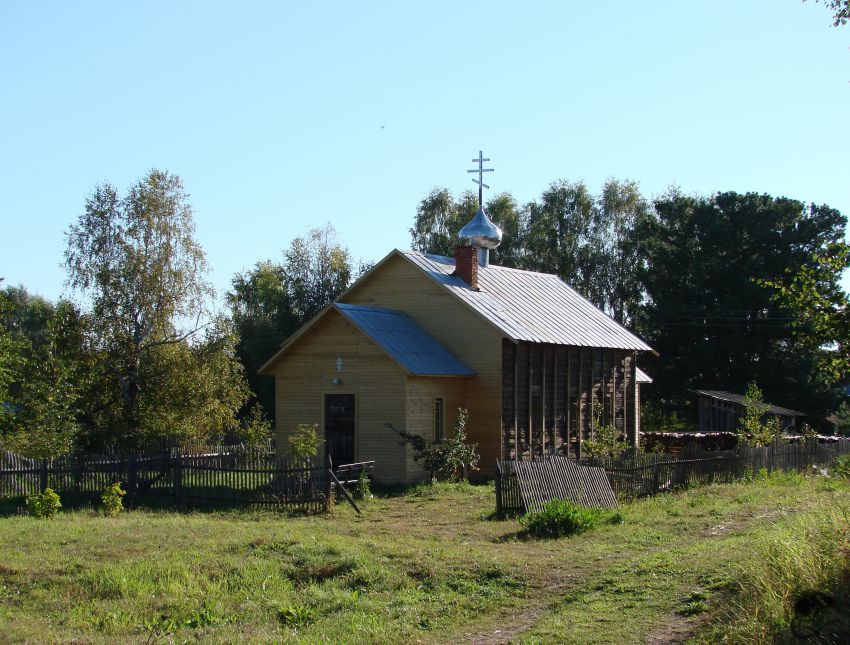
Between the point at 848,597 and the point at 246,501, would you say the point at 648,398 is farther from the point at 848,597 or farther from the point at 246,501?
the point at 848,597

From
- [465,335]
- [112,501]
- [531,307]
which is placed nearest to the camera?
[112,501]

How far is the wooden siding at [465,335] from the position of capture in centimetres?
2697

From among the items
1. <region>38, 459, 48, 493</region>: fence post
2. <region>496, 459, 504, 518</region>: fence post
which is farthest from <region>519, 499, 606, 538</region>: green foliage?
<region>38, 459, 48, 493</region>: fence post

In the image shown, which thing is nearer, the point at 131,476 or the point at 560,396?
the point at 131,476

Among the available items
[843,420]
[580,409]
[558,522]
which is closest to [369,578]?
[558,522]

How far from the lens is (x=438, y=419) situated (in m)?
26.6

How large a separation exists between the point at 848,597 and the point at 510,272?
2583 centimetres

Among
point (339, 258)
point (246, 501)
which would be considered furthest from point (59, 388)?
point (339, 258)

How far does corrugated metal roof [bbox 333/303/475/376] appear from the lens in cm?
2519

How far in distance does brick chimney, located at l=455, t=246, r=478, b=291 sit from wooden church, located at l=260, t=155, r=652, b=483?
0.03 metres

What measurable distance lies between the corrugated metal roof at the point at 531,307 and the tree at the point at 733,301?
49.4 feet

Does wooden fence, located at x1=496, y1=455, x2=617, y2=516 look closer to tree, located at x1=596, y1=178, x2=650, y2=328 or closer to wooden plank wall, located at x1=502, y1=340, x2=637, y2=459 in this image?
wooden plank wall, located at x1=502, y1=340, x2=637, y2=459

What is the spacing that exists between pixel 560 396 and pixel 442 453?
6401 millimetres

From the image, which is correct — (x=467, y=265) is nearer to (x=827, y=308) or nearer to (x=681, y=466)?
(x=681, y=466)
